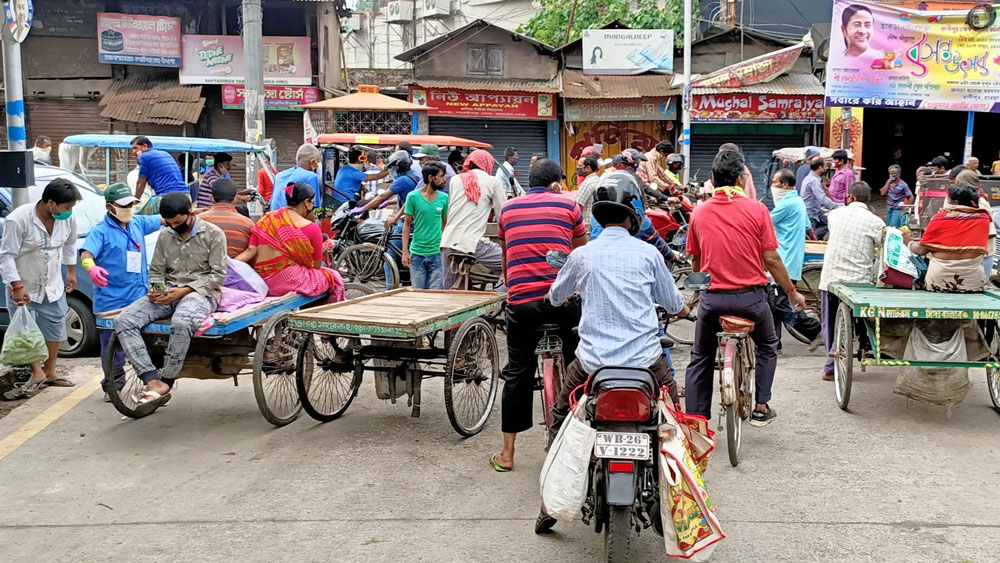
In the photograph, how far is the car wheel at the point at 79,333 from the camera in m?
8.95

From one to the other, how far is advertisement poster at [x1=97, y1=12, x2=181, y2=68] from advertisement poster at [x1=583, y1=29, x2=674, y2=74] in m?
9.98

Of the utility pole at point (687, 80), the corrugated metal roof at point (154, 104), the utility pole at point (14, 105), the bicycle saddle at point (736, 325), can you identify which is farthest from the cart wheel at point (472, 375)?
the corrugated metal roof at point (154, 104)

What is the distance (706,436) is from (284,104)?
20911 millimetres

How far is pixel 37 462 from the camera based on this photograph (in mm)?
6066

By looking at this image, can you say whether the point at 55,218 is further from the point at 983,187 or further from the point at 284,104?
the point at 284,104

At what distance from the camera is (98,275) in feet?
22.3

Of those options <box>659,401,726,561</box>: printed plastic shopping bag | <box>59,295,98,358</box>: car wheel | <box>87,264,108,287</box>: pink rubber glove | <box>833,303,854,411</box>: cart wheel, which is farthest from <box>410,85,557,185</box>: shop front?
<box>659,401,726,561</box>: printed plastic shopping bag

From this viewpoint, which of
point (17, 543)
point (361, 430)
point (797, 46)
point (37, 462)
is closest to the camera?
point (17, 543)

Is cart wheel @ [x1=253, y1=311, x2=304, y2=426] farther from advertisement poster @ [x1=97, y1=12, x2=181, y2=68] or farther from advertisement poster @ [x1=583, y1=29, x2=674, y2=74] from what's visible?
advertisement poster @ [x1=97, y1=12, x2=181, y2=68]

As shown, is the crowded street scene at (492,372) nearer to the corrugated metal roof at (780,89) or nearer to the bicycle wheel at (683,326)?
the bicycle wheel at (683,326)

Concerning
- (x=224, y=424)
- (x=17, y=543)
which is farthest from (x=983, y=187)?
(x=17, y=543)

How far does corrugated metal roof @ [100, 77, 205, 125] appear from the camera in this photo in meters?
23.0

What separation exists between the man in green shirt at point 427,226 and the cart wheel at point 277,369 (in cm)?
255

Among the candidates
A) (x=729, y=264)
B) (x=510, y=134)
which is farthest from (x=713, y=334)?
(x=510, y=134)
